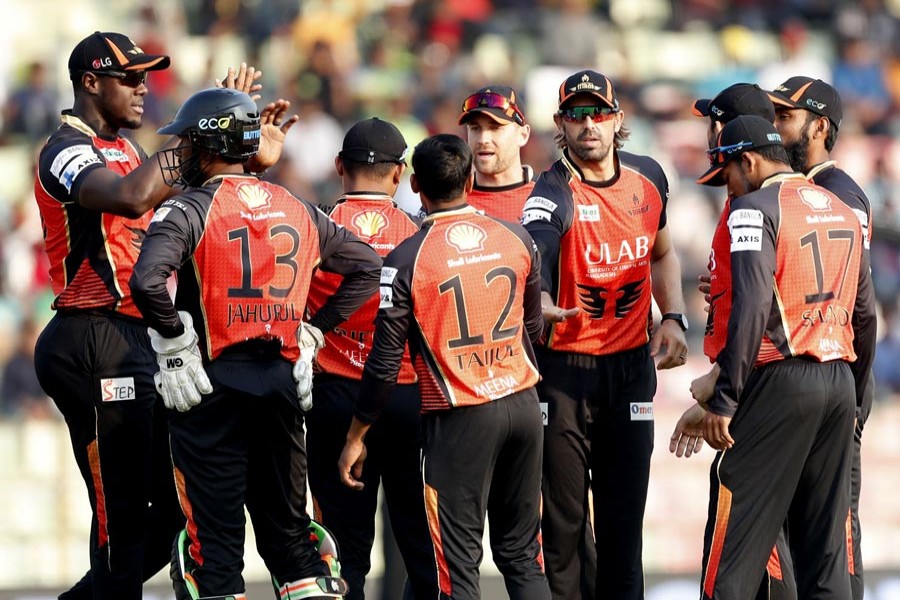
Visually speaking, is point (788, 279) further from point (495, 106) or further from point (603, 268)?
point (495, 106)

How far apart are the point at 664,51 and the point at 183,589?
11.5 metres

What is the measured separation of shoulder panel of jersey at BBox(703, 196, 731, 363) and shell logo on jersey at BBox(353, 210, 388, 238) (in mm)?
1622

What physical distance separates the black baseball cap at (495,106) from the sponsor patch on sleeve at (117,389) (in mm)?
2133

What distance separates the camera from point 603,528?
6.99 metres

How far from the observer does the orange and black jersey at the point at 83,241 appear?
21.0 ft

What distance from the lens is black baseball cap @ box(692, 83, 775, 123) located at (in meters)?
6.91

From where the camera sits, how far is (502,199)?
741 cm

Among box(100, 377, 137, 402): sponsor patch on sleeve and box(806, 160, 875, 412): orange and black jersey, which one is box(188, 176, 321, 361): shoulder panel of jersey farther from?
box(806, 160, 875, 412): orange and black jersey

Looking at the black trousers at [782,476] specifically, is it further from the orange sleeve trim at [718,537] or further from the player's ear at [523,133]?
the player's ear at [523,133]

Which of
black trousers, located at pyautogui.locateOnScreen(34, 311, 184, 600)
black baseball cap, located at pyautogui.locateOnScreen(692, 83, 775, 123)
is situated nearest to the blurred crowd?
black baseball cap, located at pyautogui.locateOnScreen(692, 83, 775, 123)

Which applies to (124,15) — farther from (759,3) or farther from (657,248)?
(657,248)

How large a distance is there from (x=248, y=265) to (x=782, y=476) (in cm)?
246

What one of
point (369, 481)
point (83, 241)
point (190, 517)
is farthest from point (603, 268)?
point (83, 241)

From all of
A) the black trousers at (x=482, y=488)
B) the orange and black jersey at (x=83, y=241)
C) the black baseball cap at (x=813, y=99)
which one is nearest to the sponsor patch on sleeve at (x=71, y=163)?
the orange and black jersey at (x=83, y=241)
